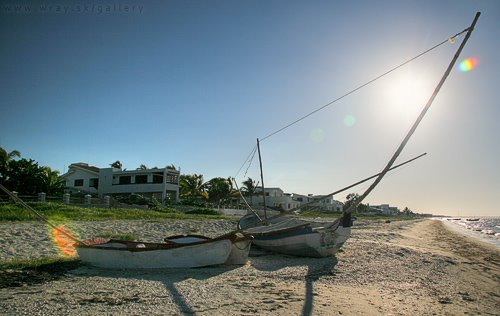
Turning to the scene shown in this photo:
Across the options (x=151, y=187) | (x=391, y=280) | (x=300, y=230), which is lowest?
(x=391, y=280)

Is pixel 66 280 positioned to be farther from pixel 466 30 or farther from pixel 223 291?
pixel 466 30

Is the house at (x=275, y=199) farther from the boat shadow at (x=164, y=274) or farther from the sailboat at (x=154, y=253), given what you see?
the boat shadow at (x=164, y=274)

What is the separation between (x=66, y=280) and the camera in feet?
29.6

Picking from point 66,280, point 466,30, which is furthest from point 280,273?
point 466,30

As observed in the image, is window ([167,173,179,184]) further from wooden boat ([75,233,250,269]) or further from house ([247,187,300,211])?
wooden boat ([75,233,250,269])

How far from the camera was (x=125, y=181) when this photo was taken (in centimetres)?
5947

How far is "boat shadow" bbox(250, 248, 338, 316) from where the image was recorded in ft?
31.3

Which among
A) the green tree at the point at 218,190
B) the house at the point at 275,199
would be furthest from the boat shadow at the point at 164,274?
the house at the point at 275,199

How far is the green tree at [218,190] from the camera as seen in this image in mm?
65062

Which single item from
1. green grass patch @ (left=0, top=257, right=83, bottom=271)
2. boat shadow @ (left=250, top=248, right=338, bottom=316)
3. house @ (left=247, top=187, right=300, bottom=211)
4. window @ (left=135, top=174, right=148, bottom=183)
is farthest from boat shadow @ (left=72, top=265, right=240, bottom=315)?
house @ (left=247, top=187, right=300, bottom=211)

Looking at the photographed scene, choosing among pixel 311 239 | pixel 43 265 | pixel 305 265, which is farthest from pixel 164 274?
pixel 311 239

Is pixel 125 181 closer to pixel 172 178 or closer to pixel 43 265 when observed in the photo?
pixel 172 178

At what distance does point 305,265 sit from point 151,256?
5392 mm

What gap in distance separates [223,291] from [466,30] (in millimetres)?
10740
